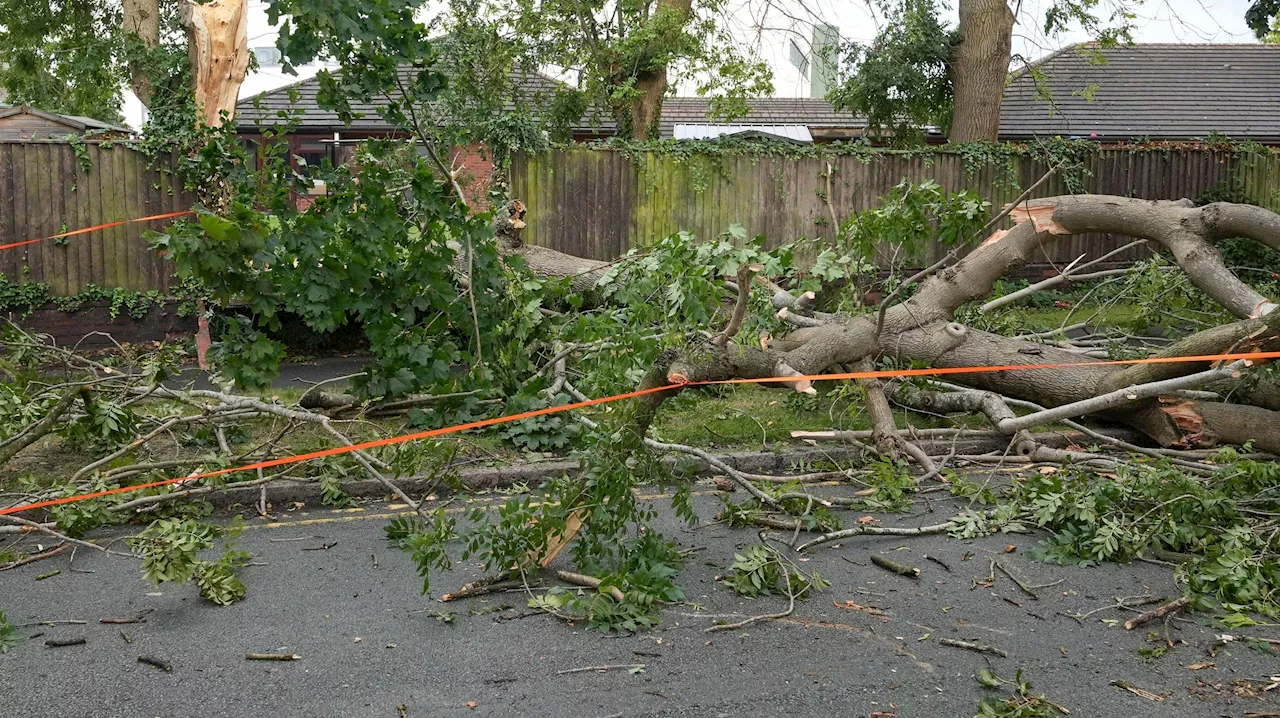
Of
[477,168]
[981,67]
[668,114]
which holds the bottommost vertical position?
[477,168]

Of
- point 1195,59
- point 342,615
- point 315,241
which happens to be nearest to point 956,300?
point 315,241

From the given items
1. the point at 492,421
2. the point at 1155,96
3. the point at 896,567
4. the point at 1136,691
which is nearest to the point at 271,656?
the point at 492,421

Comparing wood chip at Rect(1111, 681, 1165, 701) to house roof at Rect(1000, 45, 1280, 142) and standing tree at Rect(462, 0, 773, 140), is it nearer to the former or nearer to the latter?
standing tree at Rect(462, 0, 773, 140)

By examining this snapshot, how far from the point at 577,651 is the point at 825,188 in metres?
11.0

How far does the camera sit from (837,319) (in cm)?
818

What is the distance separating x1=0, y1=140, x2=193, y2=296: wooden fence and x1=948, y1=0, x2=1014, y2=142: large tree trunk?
1128 cm

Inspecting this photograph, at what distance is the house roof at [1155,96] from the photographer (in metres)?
23.8

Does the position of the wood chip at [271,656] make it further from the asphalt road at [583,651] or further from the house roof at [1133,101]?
the house roof at [1133,101]

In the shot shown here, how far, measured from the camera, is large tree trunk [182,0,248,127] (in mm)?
10672

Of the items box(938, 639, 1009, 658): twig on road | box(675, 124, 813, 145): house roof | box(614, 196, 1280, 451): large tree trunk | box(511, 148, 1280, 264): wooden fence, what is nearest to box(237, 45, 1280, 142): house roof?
box(675, 124, 813, 145): house roof

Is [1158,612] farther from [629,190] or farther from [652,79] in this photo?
[652,79]

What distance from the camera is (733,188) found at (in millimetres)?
14016

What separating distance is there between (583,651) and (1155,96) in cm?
2597

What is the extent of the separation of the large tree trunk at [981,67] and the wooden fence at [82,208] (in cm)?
1128
